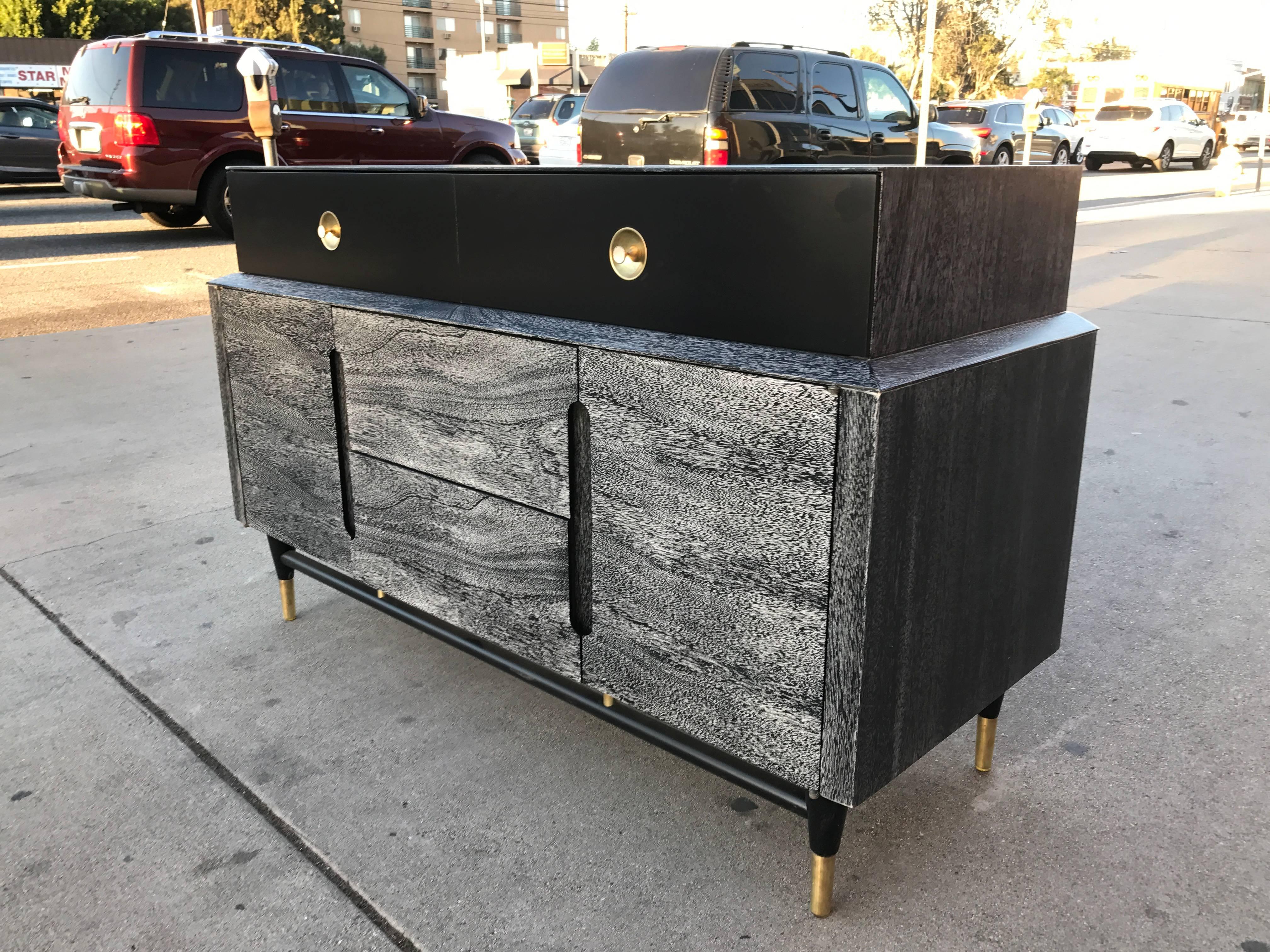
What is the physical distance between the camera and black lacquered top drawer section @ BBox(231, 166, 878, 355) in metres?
1.24

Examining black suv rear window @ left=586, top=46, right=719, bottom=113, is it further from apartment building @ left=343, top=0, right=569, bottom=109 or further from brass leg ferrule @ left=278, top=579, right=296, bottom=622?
apartment building @ left=343, top=0, right=569, bottom=109

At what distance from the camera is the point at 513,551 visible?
1.72 m

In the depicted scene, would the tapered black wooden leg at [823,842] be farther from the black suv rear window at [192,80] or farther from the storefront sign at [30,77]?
the storefront sign at [30,77]

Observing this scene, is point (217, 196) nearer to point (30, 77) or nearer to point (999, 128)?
point (999, 128)

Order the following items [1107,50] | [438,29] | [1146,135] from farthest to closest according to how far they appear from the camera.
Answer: [438,29] < [1107,50] < [1146,135]

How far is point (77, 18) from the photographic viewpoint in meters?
33.4

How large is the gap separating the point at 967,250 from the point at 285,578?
1698mm

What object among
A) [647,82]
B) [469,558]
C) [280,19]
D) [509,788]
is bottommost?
[509,788]

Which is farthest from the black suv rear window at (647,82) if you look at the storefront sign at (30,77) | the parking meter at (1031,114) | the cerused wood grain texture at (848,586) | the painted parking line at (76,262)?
the storefront sign at (30,77)

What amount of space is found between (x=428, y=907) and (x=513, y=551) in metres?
0.56

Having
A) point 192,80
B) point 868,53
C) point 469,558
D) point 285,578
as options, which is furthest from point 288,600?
point 868,53

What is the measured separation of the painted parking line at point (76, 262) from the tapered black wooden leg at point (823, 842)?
837 centimetres

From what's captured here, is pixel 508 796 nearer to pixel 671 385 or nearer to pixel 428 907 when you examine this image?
pixel 428 907

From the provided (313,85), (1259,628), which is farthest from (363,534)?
(313,85)
